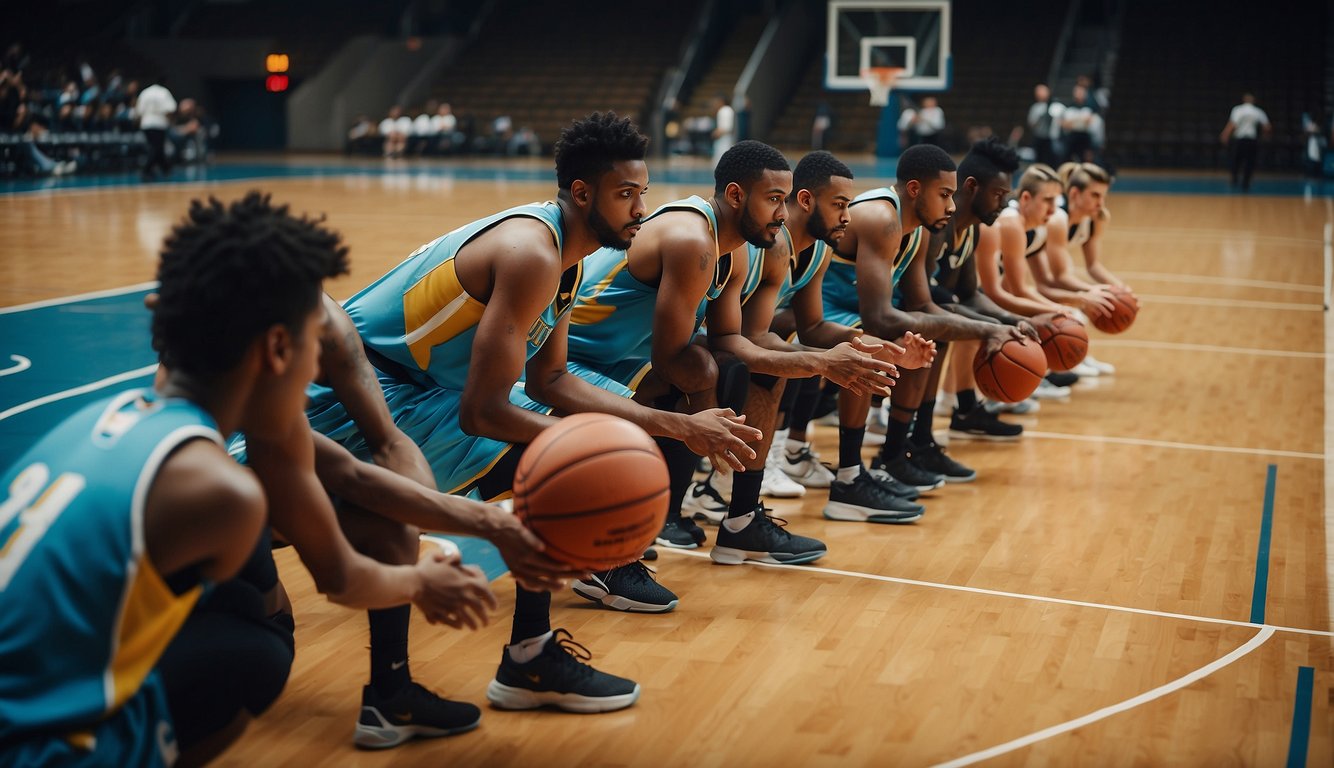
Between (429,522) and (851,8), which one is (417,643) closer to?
(429,522)

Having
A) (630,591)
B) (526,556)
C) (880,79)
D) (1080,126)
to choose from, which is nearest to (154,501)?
(526,556)

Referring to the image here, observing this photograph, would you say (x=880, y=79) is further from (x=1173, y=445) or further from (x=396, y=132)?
(x=1173, y=445)

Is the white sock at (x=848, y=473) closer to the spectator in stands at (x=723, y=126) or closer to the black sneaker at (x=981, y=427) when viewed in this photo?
the black sneaker at (x=981, y=427)

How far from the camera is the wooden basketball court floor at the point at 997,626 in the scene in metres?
2.81

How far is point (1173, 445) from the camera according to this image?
19.2ft

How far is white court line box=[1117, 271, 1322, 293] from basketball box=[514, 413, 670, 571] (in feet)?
30.2

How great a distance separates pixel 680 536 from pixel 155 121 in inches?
700

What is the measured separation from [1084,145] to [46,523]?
1943 centimetres

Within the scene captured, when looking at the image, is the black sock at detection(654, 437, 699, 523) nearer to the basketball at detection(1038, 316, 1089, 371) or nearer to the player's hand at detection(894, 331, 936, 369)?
the player's hand at detection(894, 331, 936, 369)

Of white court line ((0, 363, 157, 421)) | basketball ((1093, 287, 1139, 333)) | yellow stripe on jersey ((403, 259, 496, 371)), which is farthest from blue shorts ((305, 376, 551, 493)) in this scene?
basketball ((1093, 287, 1139, 333))

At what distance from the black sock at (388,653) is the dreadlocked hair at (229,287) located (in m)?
0.93

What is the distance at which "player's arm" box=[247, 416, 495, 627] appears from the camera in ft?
7.25

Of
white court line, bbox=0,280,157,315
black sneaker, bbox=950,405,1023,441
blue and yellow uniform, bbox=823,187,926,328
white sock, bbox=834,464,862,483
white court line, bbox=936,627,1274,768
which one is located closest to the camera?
white court line, bbox=936,627,1274,768

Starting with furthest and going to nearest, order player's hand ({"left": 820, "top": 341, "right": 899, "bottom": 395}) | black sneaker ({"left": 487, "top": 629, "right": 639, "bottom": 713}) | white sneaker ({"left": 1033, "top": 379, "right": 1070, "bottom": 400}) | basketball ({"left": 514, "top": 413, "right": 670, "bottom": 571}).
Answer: white sneaker ({"left": 1033, "top": 379, "right": 1070, "bottom": 400}), player's hand ({"left": 820, "top": 341, "right": 899, "bottom": 395}), black sneaker ({"left": 487, "top": 629, "right": 639, "bottom": 713}), basketball ({"left": 514, "top": 413, "right": 670, "bottom": 571})
